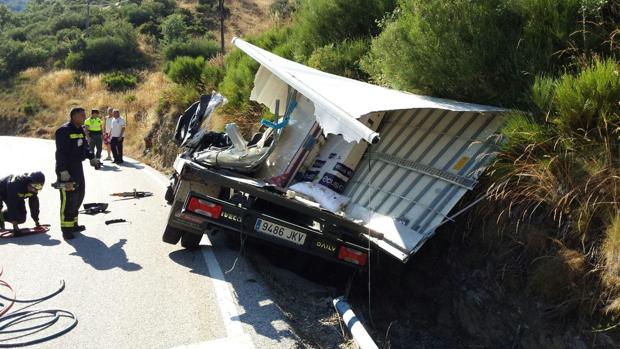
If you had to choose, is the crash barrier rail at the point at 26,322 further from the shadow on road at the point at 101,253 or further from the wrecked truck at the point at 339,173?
the wrecked truck at the point at 339,173

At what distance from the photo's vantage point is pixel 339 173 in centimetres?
700

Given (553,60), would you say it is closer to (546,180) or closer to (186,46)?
(546,180)

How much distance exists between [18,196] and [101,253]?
201 centimetres

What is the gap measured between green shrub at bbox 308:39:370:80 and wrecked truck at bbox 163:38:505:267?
3412 mm

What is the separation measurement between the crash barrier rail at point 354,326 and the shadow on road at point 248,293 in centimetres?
48

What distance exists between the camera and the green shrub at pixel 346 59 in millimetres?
10938

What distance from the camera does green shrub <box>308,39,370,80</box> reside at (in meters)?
10.9

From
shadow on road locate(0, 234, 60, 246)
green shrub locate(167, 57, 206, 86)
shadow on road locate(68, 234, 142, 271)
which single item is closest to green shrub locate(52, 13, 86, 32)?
green shrub locate(167, 57, 206, 86)

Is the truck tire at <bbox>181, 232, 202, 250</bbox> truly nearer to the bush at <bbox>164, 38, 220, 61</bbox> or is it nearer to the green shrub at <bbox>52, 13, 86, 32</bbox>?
the bush at <bbox>164, 38, 220, 61</bbox>

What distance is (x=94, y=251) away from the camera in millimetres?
7016

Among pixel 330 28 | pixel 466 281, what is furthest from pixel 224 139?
pixel 330 28

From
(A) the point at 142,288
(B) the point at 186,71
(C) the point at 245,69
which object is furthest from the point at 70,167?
(B) the point at 186,71

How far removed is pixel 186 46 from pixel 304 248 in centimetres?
3760

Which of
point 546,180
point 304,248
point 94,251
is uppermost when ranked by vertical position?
point 546,180
